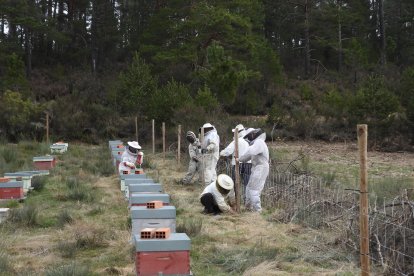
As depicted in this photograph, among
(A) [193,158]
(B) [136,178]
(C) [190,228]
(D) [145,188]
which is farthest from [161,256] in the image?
(A) [193,158]

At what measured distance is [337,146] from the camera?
2728cm

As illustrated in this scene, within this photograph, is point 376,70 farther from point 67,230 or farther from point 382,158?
point 67,230

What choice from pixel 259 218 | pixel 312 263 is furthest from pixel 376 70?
pixel 312 263

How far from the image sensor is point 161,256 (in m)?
5.83

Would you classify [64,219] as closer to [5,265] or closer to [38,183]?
[5,265]

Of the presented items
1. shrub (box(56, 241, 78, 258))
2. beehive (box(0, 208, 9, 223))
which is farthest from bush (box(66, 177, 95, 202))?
shrub (box(56, 241, 78, 258))

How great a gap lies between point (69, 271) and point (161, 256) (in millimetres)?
1113

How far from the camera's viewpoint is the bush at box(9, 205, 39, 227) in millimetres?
9398

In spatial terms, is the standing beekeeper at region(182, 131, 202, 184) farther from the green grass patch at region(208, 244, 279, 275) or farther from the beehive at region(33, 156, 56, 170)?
the green grass patch at region(208, 244, 279, 275)

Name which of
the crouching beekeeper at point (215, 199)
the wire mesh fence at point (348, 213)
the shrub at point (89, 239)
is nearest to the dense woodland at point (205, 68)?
the wire mesh fence at point (348, 213)

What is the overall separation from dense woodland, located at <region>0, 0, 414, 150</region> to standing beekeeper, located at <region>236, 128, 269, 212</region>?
39.2 feet

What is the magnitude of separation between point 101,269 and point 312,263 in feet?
8.35

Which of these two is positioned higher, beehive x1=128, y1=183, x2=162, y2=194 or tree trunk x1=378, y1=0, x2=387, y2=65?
tree trunk x1=378, y1=0, x2=387, y2=65

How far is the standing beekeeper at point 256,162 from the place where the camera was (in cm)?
1112
